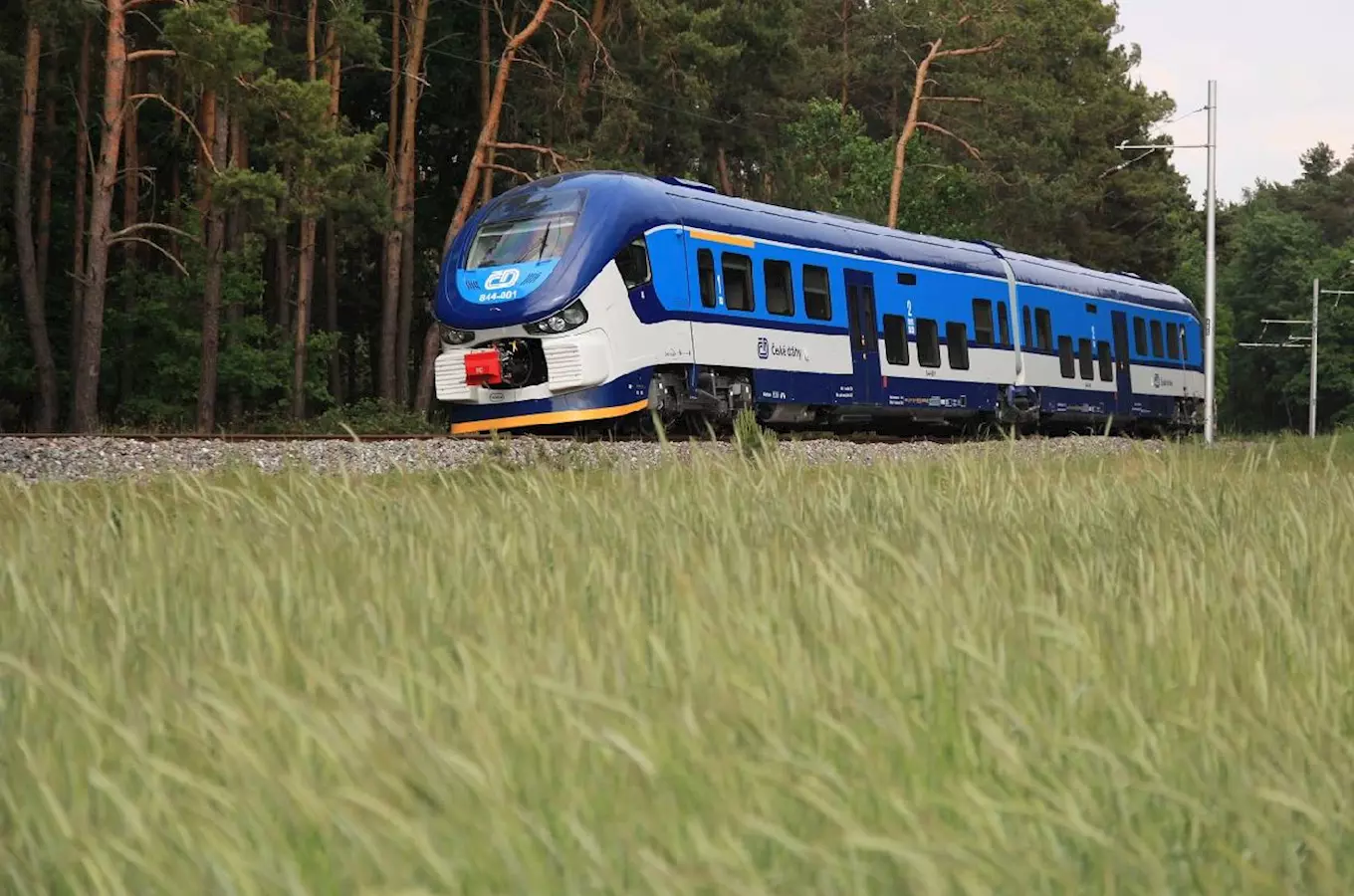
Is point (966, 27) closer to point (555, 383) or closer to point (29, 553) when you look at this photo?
point (555, 383)

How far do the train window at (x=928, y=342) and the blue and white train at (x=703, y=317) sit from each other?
0.11 feet

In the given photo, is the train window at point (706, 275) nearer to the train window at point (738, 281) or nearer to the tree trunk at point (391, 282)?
the train window at point (738, 281)

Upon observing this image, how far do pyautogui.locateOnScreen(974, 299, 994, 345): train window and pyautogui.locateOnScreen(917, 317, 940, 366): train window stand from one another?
1299mm

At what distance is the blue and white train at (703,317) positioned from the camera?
18359 millimetres

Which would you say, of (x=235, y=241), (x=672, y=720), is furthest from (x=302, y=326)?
(x=672, y=720)

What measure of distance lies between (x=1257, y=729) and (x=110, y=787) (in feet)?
5.56

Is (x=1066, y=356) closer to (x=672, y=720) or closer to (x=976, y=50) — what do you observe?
(x=976, y=50)

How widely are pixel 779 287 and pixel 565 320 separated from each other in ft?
11.5

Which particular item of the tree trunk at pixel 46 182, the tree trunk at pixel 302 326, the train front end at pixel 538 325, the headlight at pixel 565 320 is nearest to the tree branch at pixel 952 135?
the tree trunk at pixel 302 326

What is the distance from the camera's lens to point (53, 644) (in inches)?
148

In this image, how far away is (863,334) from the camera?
2261cm

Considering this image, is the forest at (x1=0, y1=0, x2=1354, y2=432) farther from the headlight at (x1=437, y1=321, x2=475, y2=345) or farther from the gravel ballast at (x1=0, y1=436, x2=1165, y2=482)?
the gravel ballast at (x1=0, y1=436, x2=1165, y2=482)

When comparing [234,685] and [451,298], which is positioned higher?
[451,298]

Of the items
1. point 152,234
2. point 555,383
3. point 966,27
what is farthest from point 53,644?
point 966,27
